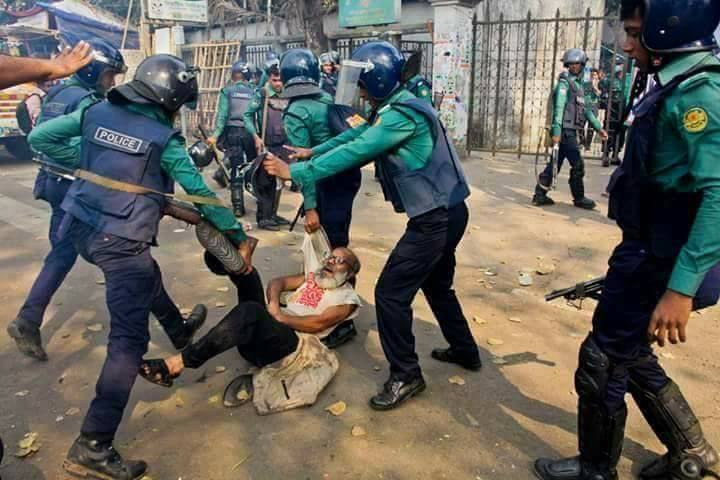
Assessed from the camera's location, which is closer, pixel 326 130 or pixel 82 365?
pixel 82 365

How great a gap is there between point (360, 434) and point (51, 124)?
2432 mm

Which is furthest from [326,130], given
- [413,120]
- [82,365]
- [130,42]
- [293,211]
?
[130,42]

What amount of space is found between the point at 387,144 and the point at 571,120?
531 cm

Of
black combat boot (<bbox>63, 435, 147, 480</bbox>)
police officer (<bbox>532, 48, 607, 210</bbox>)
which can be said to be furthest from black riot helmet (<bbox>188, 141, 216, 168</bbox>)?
police officer (<bbox>532, 48, 607, 210</bbox>)

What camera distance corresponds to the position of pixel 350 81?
3.35 metres

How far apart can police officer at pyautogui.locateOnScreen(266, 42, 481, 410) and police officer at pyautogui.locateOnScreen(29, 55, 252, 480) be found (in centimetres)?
67

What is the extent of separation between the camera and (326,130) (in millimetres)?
4625

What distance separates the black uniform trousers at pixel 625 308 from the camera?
7.24 ft

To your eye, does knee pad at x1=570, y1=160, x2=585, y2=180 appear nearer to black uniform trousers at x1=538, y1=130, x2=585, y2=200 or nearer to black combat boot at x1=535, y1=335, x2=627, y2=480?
black uniform trousers at x1=538, y1=130, x2=585, y2=200

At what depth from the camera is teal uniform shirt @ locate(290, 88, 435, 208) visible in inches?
117

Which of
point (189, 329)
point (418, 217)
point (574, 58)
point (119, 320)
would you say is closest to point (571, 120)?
point (574, 58)

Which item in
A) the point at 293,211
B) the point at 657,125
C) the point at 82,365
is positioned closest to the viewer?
the point at 657,125

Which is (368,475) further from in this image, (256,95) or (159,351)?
(256,95)

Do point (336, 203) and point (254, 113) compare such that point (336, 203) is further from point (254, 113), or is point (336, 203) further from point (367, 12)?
point (367, 12)
